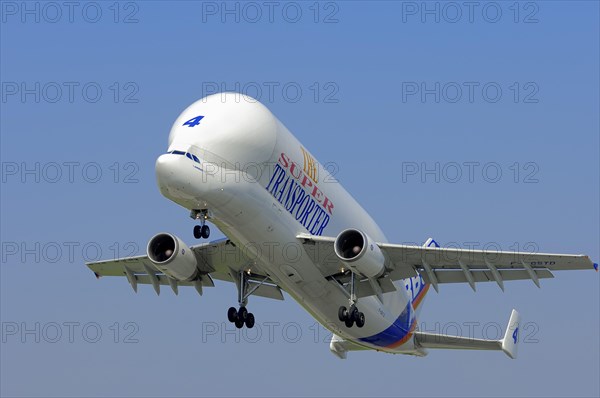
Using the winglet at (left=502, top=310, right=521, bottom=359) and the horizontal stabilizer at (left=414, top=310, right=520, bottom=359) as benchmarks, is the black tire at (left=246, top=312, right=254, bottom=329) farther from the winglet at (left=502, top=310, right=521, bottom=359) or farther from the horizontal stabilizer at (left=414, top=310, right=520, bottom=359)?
the winglet at (left=502, top=310, right=521, bottom=359)

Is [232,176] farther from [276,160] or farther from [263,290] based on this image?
[263,290]

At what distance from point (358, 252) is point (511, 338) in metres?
12.8

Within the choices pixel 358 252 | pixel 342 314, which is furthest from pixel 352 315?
pixel 358 252

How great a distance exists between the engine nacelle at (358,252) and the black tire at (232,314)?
538 cm

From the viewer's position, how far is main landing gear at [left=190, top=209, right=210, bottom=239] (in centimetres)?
3909

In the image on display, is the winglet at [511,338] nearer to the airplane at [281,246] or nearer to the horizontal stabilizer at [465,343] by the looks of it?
the horizontal stabilizer at [465,343]

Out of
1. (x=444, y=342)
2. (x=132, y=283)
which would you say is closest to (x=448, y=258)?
(x=444, y=342)

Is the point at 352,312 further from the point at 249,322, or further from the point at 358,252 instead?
the point at 249,322

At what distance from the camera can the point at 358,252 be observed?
42.0 meters

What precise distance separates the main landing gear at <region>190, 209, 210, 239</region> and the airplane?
0.10 feet

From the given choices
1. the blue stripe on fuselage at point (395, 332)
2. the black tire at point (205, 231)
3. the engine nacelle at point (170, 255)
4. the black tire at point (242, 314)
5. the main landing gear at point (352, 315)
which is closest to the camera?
the black tire at point (205, 231)

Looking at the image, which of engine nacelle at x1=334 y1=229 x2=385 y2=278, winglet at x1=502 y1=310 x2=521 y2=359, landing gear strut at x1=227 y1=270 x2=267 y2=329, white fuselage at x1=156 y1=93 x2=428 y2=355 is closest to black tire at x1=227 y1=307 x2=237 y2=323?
landing gear strut at x1=227 y1=270 x2=267 y2=329

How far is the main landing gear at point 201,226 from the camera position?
39.1 m

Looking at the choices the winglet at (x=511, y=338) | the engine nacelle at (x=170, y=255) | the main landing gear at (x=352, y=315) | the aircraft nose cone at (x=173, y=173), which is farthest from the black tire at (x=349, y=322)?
the winglet at (x=511, y=338)
